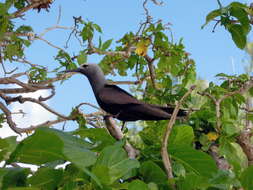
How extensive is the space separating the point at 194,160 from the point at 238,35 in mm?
1513

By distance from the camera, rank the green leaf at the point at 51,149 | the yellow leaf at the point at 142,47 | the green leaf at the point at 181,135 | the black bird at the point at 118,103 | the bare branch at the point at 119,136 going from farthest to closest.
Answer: the yellow leaf at the point at 142,47
the black bird at the point at 118,103
the green leaf at the point at 181,135
the bare branch at the point at 119,136
the green leaf at the point at 51,149

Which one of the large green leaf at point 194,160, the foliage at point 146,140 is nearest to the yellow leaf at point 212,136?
the foliage at point 146,140

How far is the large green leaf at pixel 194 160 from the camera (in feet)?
4.29

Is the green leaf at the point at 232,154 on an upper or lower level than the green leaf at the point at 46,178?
lower

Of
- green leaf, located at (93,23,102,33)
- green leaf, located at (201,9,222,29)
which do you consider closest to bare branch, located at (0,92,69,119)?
green leaf, located at (93,23,102,33)

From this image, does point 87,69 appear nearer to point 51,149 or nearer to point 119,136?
point 119,136

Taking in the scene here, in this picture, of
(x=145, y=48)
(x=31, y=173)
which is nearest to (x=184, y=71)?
(x=145, y=48)

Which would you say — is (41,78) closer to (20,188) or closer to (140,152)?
(140,152)

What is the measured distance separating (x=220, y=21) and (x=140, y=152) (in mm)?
1447

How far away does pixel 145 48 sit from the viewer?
3982 millimetres

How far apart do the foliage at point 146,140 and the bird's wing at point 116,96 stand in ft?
0.70

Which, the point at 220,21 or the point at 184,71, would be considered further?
the point at 184,71

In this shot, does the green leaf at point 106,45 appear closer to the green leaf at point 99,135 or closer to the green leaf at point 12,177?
the green leaf at point 99,135

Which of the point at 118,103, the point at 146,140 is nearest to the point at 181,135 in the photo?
the point at 146,140
